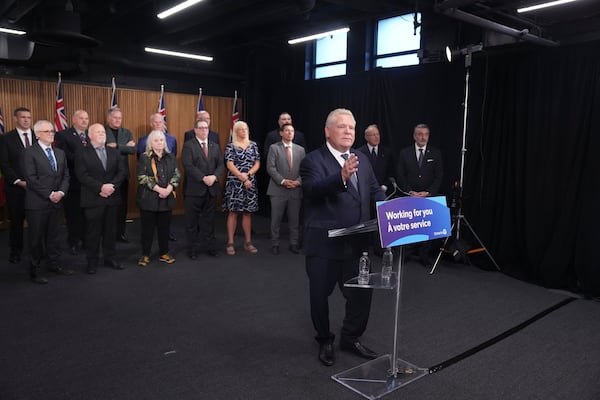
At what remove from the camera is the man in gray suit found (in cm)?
575

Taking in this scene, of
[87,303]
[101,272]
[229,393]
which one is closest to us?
[229,393]

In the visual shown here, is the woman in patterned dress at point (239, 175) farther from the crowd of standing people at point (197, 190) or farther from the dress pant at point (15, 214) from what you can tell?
the dress pant at point (15, 214)

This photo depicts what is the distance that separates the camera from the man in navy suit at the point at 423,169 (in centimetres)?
555

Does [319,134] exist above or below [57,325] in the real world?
above

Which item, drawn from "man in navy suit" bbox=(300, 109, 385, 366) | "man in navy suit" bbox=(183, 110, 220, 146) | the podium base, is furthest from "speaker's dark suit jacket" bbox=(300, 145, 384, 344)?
"man in navy suit" bbox=(183, 110, 220, 146)

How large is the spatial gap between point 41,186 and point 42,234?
0.48 metres

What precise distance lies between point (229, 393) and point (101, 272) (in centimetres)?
284

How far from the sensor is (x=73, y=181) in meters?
5.58

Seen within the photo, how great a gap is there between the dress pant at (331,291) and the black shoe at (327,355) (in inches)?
1.3

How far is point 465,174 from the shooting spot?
5.85 metres

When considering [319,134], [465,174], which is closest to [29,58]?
[319,134]

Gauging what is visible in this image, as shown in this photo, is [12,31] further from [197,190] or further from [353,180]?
[353,180]

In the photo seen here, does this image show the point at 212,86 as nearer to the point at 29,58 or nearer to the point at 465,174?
the point at 29,58

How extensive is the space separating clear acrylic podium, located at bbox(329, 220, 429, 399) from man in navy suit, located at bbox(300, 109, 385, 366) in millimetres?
163
